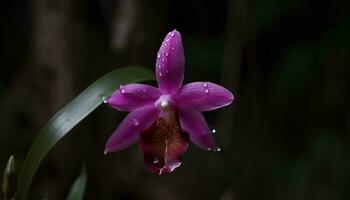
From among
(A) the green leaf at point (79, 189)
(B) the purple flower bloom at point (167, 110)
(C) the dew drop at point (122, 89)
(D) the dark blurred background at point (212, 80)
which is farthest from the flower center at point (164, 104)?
(D) the dark blurred background at point (212, 80)

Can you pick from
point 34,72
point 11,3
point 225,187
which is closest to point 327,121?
point 225,187

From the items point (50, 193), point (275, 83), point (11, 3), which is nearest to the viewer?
point (50, 193)

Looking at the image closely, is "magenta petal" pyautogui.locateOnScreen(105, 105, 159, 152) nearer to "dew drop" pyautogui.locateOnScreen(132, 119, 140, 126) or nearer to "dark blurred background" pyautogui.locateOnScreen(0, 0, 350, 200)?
"dew drop" pyautogui.locateOnScreen(132, 119, 140, 126)

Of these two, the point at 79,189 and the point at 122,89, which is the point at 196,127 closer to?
the point at 122,89

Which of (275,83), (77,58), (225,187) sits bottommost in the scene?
(225,187)

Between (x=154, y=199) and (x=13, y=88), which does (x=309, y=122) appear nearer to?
(x=154, y=199)

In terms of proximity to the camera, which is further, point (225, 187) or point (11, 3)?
point (11, 3)
